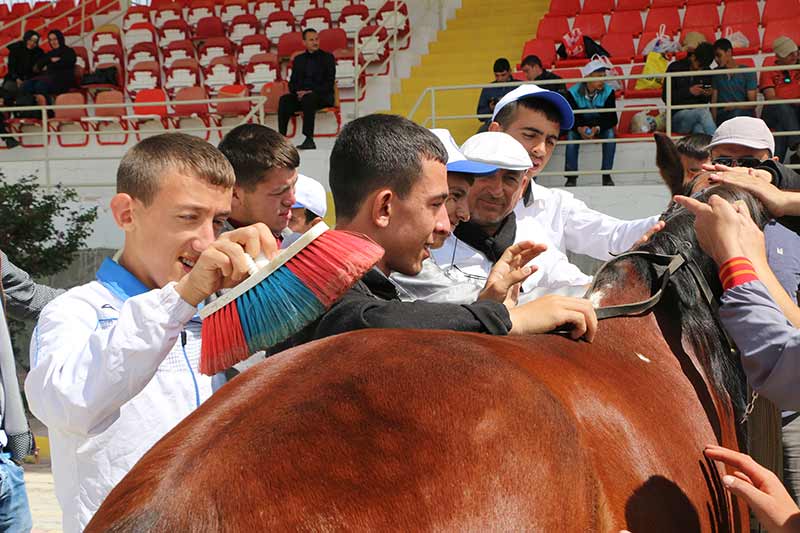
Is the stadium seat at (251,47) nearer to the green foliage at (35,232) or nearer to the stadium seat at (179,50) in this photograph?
the stadium seat at (179,50)

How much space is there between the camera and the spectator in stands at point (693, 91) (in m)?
9.75

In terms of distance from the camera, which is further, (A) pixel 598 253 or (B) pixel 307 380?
(A) pixel 598 253

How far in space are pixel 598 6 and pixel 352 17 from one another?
4158 mm

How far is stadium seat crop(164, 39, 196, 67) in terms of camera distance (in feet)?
52.3

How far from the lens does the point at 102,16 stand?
18.6 m

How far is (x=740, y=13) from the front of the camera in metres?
12.7

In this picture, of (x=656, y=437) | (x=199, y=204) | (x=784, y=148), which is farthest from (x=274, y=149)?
(x=784, y=148)

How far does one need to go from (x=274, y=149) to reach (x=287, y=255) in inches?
64.9

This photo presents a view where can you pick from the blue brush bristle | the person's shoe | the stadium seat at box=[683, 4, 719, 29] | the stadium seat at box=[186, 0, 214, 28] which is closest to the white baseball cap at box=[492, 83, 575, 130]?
the blue brush bristle

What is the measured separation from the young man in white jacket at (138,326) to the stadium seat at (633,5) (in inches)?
498

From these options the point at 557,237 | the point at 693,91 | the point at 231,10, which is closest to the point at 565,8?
the point at 693,91

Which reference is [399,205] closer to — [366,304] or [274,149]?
[366,304]

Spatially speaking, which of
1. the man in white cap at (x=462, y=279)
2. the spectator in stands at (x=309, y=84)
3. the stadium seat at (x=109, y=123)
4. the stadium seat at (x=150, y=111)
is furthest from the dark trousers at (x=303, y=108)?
the man in white cap at (x=462, y=279)

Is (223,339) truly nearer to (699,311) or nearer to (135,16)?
(699,311)
